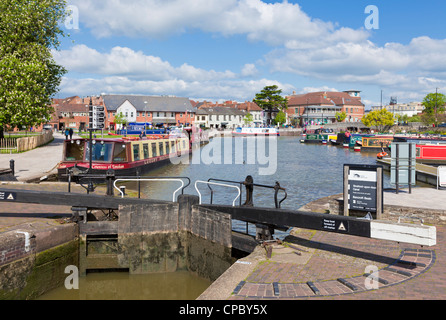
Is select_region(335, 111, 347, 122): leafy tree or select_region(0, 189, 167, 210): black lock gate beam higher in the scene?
select_region(335, 111, 347, 122): leafy tree

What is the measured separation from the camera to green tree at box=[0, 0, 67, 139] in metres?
33.2

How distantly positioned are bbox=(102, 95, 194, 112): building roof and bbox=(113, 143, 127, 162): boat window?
262 feet

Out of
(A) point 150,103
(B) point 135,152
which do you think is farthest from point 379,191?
(A) point 150,103

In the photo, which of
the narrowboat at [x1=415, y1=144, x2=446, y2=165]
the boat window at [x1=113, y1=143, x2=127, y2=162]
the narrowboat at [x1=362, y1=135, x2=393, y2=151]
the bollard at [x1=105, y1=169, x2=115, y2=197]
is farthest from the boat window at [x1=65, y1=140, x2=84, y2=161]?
the narrowboat at [x1=362, y1=135, x2=393, y2=151]

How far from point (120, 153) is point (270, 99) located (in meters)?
111

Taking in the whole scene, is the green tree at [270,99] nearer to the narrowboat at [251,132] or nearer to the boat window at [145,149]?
the narrowboat at [251,132]

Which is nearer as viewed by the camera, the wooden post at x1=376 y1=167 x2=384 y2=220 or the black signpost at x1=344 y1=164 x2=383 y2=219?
the wooden post at x1=376 y1=167 x2=384 y2=220

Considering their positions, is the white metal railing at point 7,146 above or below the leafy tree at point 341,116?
below

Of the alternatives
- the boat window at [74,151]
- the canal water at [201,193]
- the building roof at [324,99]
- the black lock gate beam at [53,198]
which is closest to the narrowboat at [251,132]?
the building roof at [324,99]

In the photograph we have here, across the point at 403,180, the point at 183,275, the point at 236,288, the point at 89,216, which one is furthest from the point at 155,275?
the point at 403,180

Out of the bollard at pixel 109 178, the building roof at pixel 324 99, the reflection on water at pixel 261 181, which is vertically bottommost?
the reflection on water at pixel 261 181

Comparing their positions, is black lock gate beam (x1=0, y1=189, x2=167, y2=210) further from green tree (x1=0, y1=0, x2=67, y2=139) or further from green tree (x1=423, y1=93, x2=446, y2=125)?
green tree (x1=423, y1=93, x2=446, y2=125)

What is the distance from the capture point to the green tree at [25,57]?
109 feet

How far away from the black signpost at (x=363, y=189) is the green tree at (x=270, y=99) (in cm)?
12021
